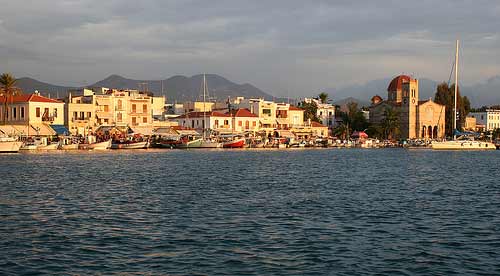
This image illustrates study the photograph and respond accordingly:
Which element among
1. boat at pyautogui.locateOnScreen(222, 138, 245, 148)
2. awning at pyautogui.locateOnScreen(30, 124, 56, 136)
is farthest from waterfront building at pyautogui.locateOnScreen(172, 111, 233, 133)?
awning at pyautogui.locateOnScreen(30, 124, 56, 136)

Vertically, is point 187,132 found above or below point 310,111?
below

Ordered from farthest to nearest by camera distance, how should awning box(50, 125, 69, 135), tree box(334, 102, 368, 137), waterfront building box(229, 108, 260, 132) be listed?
tree box(334, 102, 368, 137) → waterfront building box(229, 108, 260, 132) → awning box(50, 125, 69, 135)

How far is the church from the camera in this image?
138750 mm

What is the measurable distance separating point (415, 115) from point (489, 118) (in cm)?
3492

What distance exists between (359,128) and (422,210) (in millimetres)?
115469

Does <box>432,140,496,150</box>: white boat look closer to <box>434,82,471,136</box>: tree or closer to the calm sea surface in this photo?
<box>434,82,471,136</box>: tree

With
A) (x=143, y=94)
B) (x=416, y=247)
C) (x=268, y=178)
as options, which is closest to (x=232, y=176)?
(x=268, y=178)

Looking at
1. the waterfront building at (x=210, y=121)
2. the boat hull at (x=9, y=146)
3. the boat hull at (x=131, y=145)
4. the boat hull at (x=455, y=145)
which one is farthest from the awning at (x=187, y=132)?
the boat hull at (x=455, y=145)

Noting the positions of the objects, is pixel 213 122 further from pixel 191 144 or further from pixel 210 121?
pixel 191 144

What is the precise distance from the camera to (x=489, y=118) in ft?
535

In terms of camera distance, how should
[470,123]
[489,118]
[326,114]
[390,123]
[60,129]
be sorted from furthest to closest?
[489,118] < [470,123] < [326,114] < [390,123] < [60,129]

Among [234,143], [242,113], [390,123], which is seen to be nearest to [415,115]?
[390,123]

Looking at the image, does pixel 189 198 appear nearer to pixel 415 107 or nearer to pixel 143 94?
pixel 143 94

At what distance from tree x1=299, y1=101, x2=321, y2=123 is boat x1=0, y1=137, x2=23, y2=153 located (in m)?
69.6
